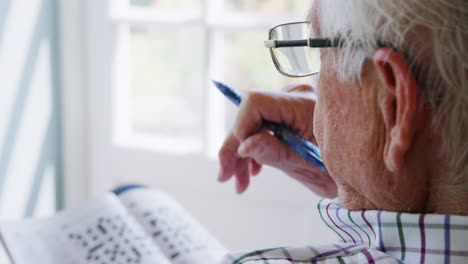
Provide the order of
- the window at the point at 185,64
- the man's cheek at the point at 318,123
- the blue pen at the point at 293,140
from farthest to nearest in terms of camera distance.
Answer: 1. the window at the point at 185,64
2. the blue pen at the point at 293,140
3. the man's cheek at the point at 318,123

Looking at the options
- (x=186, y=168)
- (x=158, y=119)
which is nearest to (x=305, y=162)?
(x=186, y=168)

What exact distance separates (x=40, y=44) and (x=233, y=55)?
607mm

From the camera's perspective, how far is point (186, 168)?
1.61m

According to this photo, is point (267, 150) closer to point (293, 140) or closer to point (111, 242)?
point (293, 140)

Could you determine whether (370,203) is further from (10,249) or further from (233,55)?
(233,55)

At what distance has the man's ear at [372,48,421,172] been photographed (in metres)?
0.53

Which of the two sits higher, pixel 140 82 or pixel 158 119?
pixel 140 82

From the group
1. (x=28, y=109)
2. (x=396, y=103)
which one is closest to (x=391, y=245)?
(x=396, y=103)

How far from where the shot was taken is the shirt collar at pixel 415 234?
560 mm

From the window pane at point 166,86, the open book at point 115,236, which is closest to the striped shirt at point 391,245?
the open book at point 115,236

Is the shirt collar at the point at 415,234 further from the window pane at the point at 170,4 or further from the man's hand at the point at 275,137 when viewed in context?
the window pane at the point at 170,4

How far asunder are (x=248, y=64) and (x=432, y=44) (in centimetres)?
143

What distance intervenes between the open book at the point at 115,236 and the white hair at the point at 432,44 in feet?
1.53

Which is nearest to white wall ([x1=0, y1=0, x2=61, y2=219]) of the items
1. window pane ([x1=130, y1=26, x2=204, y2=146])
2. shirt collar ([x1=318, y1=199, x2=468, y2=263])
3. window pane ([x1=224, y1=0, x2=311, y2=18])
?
window pane ([x1=130, y1=26, x2=204, y2=146])
